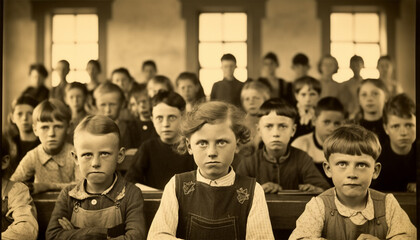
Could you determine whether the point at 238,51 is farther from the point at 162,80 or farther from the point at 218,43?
the point at 162,80

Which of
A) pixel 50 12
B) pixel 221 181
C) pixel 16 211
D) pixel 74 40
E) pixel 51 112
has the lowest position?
pixel 16 211

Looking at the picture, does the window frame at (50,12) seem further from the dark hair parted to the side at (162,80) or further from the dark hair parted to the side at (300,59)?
the dark hair parted to the side at (300,59)

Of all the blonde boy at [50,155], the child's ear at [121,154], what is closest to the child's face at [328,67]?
the child's ear at [121,154]

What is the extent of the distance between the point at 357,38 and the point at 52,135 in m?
1.35

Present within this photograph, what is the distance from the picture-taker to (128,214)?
1995 millimetres

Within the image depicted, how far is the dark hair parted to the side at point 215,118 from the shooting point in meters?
1.98

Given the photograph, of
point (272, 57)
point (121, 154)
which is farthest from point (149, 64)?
point (121, 154)

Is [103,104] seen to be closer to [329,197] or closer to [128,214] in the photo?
[128,214]

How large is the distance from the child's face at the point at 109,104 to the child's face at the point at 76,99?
8cm

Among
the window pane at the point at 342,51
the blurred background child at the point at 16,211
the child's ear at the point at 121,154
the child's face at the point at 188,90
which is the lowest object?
the blurred background child at the point at 16,211

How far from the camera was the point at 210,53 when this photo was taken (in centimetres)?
256

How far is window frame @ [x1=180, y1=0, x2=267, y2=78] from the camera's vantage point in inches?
96.8

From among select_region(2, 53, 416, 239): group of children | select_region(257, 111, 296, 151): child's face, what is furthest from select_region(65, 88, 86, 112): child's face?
select_region(257, 111, 296, 151): child's face

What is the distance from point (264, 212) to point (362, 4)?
102 cm
